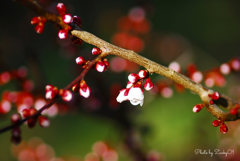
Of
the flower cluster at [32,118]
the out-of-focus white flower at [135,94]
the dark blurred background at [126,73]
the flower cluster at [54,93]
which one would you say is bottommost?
the flower cluster at [32,118]

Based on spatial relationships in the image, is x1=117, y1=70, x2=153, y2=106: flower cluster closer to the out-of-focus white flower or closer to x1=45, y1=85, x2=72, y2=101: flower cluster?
the out-of-focus white flower

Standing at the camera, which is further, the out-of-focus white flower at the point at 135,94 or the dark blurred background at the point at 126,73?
the dark blurred background at the point at 126,73

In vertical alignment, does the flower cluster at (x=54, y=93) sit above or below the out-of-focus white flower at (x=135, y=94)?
below

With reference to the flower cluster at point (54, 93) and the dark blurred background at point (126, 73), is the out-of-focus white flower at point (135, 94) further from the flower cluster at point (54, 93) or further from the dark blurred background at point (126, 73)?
the dark blurred background at point (126, 73)

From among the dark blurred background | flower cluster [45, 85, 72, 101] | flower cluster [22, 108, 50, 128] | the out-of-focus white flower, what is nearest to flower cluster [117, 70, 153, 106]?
the out-of-focus white flower

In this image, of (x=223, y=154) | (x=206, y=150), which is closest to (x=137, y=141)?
(x=206, y=150)

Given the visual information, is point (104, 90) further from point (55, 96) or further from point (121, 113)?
point (55, 96)

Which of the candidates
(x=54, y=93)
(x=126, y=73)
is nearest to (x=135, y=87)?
(x=54, y=93)

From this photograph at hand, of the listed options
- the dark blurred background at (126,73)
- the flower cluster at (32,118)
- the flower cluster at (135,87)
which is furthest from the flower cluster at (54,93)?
the dark blurred background at (126,73)
